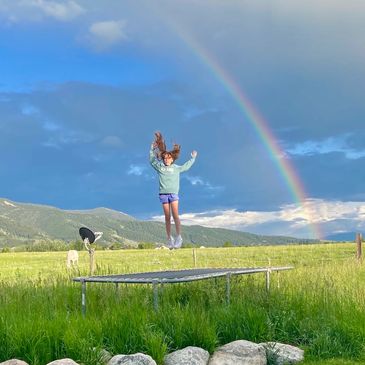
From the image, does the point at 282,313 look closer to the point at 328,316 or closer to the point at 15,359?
the point at 328,316

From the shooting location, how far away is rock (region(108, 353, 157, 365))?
28.7 ft

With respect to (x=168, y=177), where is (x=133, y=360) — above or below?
below

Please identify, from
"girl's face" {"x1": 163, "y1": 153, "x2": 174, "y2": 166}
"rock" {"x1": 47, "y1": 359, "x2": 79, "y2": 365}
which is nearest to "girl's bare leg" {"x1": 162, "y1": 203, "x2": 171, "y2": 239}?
"girl's face" {"x1": 163, "y1": 153, "x2": 174, "y2": 166}

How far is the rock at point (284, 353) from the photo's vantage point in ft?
31.4

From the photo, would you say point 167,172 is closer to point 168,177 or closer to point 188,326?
A: point 168,177

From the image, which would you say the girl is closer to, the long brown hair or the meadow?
the long brown hair

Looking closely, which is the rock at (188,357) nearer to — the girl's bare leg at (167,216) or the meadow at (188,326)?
the meadow at (188,326)

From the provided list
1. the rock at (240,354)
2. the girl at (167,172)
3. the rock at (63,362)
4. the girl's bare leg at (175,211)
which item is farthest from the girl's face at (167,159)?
the rock at (63,362)

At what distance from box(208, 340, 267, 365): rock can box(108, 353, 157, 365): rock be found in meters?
0.93

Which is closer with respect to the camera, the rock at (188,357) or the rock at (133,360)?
the rock at (133,360)

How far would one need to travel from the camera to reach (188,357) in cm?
912

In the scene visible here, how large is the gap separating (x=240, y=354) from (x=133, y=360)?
1.57 m

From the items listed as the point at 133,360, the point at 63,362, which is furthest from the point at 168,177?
the point at 63,362

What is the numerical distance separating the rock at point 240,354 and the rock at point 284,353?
20cm
